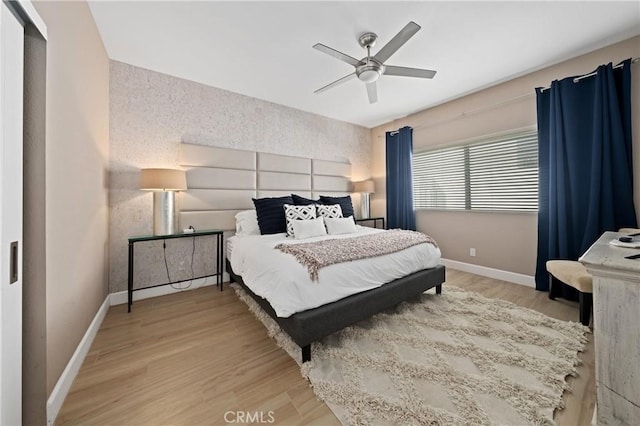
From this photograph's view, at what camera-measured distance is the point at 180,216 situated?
114 inches

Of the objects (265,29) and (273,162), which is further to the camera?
(273,162)

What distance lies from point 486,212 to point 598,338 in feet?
8.64

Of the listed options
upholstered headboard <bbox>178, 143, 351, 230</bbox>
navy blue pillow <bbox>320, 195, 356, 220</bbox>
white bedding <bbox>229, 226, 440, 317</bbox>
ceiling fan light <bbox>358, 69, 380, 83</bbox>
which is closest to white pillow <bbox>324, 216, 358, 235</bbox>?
navy blue pillow <bbox>320, 195, 356, 220</bbox>

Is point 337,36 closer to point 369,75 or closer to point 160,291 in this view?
point 369,75

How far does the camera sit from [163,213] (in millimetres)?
2592

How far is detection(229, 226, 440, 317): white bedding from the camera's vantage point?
158 centimetres

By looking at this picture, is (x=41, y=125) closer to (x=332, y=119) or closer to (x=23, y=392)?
(x=23, y=392)

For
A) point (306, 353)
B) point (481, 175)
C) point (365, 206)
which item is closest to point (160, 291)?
point (306, 353)

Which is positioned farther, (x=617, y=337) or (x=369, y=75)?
(x=369, y=75)

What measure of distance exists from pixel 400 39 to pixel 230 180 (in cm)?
248

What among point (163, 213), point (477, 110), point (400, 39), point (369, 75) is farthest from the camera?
point (477, 110)

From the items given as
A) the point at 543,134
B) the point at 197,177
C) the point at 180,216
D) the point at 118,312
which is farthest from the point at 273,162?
the point at 543,134

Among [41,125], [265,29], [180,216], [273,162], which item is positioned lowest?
[180,216]

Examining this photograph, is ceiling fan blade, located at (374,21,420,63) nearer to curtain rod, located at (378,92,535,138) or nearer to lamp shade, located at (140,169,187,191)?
curtain rod, located at (378,92,535,138)
